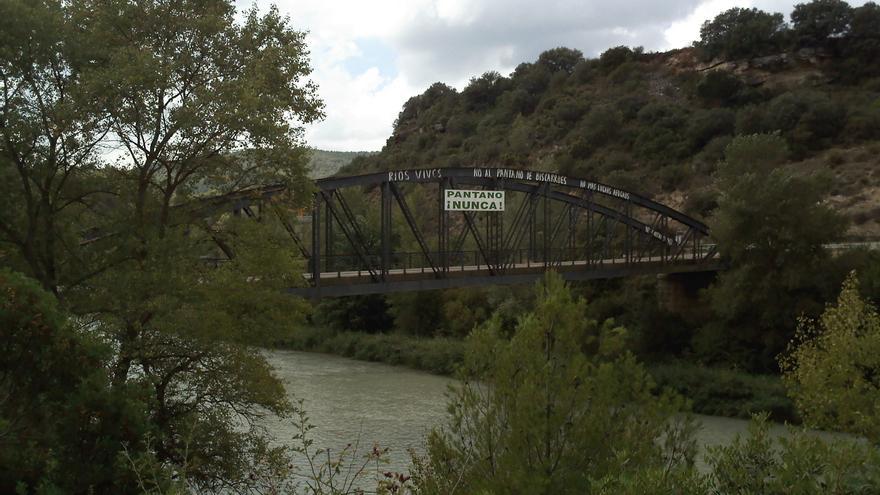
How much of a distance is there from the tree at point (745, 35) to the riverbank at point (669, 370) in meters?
53.9

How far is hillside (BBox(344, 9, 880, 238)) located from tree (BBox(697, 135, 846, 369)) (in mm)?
14279

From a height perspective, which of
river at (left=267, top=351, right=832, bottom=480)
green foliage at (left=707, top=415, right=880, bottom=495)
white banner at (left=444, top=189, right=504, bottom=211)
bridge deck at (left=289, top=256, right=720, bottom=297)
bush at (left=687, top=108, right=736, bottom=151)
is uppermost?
bush at (left=687, top=108, right=736, bottom=151)

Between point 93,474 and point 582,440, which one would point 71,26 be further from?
point 582,440

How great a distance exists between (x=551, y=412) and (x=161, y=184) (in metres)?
10.1

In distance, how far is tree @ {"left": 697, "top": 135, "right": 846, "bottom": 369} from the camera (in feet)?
110

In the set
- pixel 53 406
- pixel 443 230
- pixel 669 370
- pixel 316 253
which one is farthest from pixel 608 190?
pixel 53 406

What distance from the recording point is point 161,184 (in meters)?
17.0

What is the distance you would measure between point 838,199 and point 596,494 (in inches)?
2051

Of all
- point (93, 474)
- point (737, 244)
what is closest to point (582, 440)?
point (93, 474)

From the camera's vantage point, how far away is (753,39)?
8194cm

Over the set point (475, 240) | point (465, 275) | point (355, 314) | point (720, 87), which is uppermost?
point (720, 87)

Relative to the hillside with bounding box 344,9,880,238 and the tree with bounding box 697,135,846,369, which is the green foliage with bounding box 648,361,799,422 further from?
the hillside with bounding box 344,9,880,238

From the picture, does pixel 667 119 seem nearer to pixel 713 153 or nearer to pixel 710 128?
pixel 710 128

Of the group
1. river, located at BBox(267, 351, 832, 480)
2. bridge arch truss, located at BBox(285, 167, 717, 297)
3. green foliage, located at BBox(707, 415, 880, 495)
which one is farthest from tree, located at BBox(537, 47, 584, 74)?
green foliage, located at BBox(707, 415, 880, 495)
